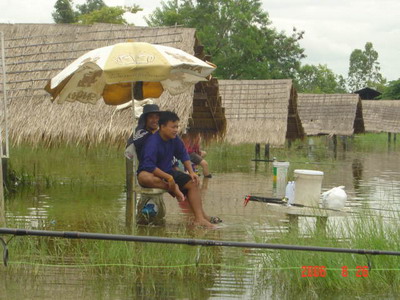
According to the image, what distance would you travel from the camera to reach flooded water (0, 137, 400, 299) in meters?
5.86

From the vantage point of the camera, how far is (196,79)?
9.30 m

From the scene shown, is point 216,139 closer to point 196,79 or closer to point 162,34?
point 162,34

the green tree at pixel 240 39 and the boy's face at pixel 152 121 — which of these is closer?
the boy's face at pixel 152 121

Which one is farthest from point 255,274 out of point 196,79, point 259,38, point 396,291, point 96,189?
point 259,38

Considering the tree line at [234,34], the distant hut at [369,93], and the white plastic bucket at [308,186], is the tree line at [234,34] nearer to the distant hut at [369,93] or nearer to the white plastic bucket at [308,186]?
the distant hut at [369,93]

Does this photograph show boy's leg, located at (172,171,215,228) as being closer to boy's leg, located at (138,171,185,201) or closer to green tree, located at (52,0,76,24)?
boy's leg, located at (138,171,185,201)

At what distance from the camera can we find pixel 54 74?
1241 cm

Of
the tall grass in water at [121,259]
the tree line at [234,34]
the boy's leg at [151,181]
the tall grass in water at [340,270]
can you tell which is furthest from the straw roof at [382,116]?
the tall grass in water at [121,259]

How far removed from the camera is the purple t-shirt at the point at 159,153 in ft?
27.3

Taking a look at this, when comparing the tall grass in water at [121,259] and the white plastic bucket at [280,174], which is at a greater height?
the white plastic bucket at [280,174]

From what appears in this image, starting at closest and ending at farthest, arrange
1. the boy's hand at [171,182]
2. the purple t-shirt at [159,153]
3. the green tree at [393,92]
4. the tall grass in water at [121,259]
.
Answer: the tall grass in water at [121,259] < the boy's hand at [171,182] < the purple t-shirt at [159,153] < the green tree at [393,92]

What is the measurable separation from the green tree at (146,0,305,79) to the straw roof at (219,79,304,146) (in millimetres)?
15698

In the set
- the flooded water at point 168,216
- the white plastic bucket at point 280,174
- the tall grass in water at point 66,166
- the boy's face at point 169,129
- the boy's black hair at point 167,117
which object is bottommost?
the flooded water at point 168,216

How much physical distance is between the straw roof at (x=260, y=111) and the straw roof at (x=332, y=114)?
585 centimetres
